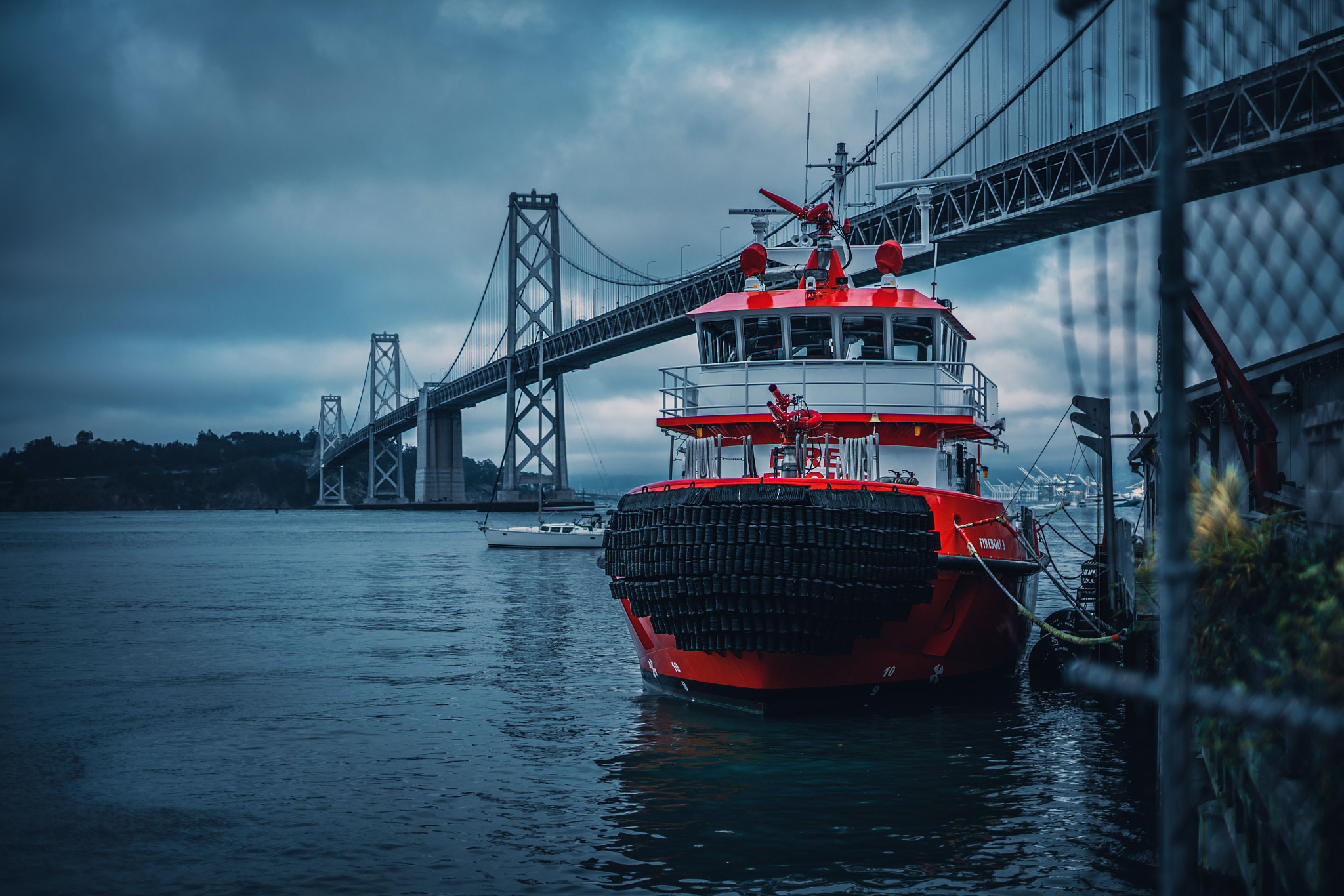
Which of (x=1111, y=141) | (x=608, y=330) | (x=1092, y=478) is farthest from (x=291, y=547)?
(x=1092, y=478)

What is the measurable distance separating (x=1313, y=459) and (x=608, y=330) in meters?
63.4

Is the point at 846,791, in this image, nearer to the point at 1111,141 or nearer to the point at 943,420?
the point at 943,420

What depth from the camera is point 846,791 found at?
9.79 metres

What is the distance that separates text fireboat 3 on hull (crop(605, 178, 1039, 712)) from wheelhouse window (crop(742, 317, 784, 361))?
0.02 meters

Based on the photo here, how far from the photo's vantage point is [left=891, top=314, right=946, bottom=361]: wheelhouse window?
1467cm

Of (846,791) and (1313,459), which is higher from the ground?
(1313,459)

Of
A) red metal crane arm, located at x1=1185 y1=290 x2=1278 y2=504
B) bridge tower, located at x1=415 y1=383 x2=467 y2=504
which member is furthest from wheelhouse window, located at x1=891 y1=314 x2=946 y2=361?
bridge tower, located at x1=415 y1=383 x2=467 y2=504

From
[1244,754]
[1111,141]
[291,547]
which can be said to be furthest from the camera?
[291,547]

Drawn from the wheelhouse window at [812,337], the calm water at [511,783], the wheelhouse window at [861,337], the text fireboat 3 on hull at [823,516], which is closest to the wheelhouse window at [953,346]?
the text fireboat 3 on hull at [823,516]

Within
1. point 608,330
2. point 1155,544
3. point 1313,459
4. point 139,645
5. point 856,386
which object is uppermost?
point 608,330

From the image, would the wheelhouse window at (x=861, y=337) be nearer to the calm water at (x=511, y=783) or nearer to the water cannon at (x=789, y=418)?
the water cannon at (x=789, y=418)

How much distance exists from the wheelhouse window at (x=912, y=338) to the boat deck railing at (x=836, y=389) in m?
0.62

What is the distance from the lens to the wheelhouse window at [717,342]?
15484 millimetres

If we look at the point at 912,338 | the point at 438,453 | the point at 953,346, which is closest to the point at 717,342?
the point at 912,338
